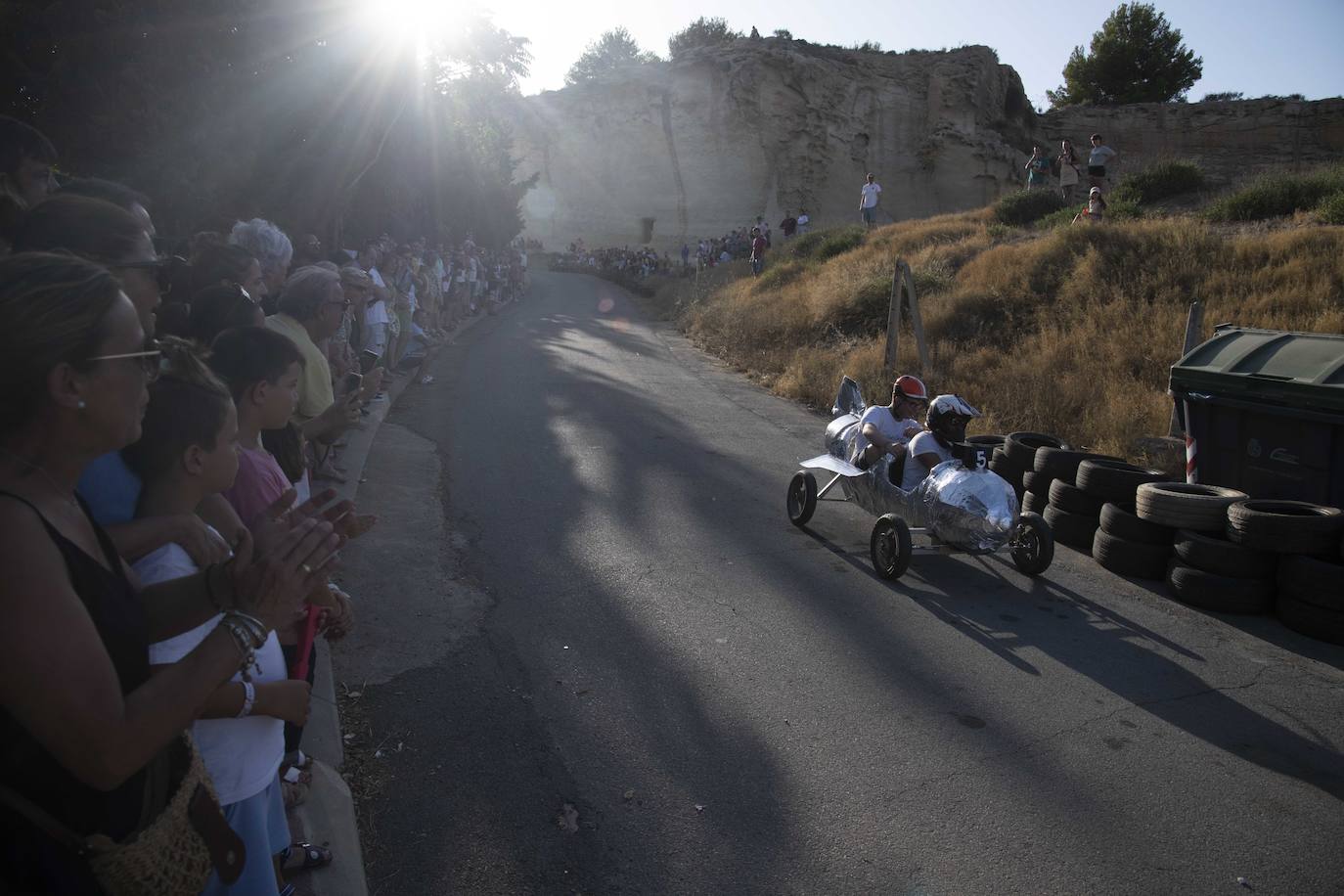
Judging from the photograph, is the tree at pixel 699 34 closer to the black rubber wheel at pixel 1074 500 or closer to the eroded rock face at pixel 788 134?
the eroded rock face at pixel 788 134

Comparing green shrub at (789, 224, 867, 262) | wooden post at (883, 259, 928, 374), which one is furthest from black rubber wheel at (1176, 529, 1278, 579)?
green shrub at (789, 224, 867, 262)

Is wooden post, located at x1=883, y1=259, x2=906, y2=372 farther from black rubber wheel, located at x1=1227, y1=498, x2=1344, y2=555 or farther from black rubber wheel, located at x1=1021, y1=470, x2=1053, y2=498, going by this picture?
black rubber wheel, located at x1=1227, y1=498, x2=1344, y2=555

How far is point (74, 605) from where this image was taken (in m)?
1.55

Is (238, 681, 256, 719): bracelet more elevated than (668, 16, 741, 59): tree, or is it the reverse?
(668, 16, 741, 59): tree

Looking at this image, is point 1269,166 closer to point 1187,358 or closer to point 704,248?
point 704,248

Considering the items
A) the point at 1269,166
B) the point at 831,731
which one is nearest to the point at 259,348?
the point at 831,731

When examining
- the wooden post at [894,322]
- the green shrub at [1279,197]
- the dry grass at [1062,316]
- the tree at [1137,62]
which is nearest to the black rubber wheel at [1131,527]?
the dry grass at [1062,316]

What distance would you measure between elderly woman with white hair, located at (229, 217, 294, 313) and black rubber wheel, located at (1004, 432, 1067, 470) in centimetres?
628

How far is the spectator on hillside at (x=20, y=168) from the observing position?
13.1 ft

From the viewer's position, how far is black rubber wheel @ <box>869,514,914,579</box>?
626cm

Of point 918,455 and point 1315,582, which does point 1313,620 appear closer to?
point 1315,582

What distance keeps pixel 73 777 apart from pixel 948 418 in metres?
6.19

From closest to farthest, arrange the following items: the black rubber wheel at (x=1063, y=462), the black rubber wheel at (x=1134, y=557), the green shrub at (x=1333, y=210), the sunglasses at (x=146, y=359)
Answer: the sunglasses at (x=146, y=359) → the black rubber wheel at (x=1134, y=557) → the black rubber wheel at (x=1063, y=462) → the green shrub at (x=1333, y=210)

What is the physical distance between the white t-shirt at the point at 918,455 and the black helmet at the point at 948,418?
0.06 meters
